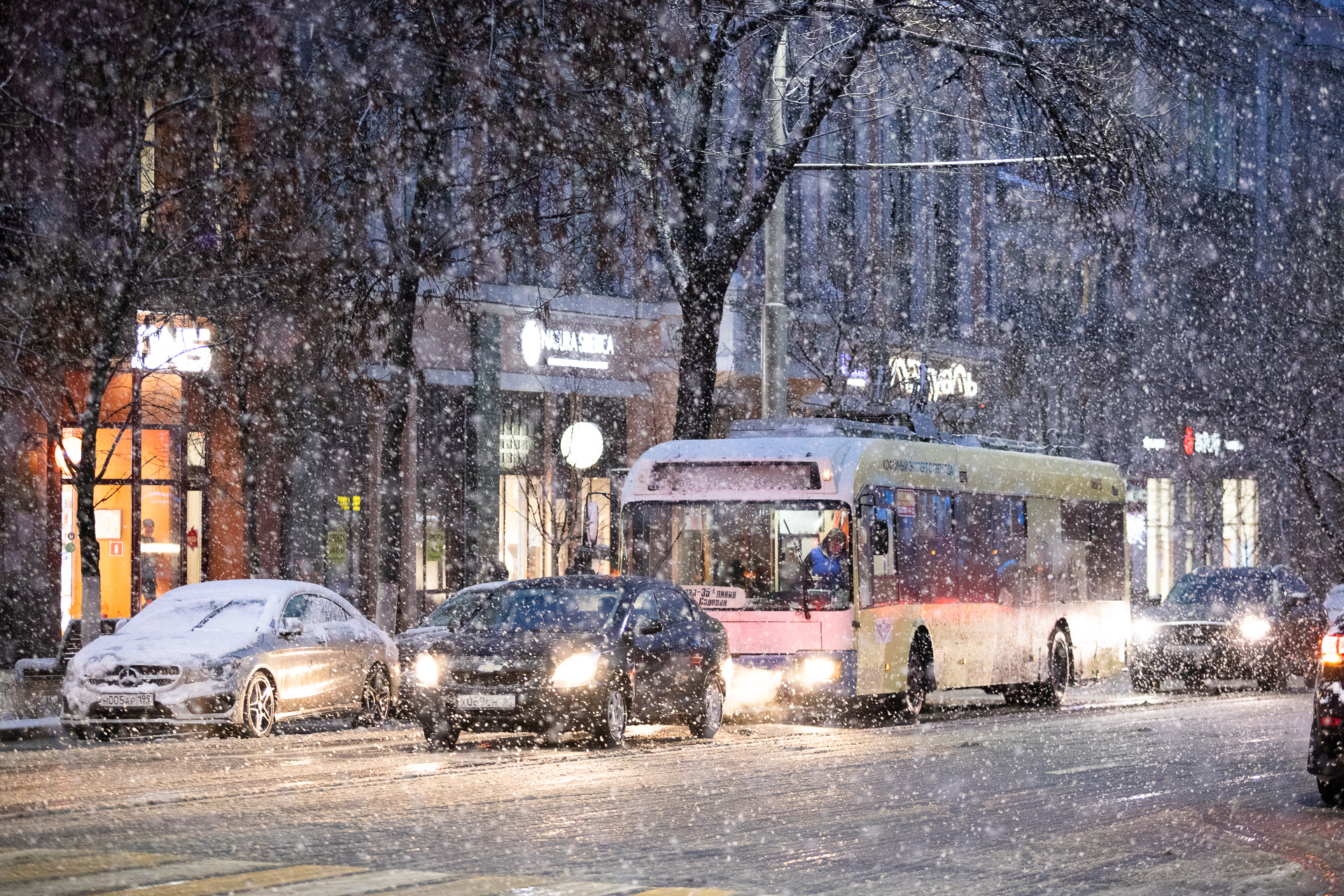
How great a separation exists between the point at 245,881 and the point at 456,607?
11.9 metres

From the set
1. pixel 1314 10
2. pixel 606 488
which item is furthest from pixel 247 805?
pixel 1314 10

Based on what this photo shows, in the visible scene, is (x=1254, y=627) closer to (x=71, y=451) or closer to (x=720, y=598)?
(x=720, y=598)

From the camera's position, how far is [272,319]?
83.8ft

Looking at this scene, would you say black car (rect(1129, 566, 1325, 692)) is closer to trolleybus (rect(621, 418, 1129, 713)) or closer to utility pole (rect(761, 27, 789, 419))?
trolleybus (rect(621, 418, 1129, 713))

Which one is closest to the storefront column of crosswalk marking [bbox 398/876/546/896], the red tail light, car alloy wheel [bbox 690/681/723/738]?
car alloy wheel [bbox 690/681/723/738]

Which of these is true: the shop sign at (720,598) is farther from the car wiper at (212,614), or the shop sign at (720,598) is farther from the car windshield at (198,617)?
the car wiper at (212,614)

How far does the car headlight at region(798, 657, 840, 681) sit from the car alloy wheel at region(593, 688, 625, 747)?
3.09 m

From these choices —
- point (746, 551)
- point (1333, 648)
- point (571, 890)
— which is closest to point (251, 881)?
point (571, 890)

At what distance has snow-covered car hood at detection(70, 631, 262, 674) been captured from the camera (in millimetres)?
19047

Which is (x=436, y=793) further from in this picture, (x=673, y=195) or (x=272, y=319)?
(x=673, y=195)

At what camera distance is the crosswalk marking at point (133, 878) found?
923 cm

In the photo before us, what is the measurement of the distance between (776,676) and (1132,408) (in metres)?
33.0

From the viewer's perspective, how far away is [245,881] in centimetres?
940

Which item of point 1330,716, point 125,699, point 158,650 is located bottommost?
point 125,699
